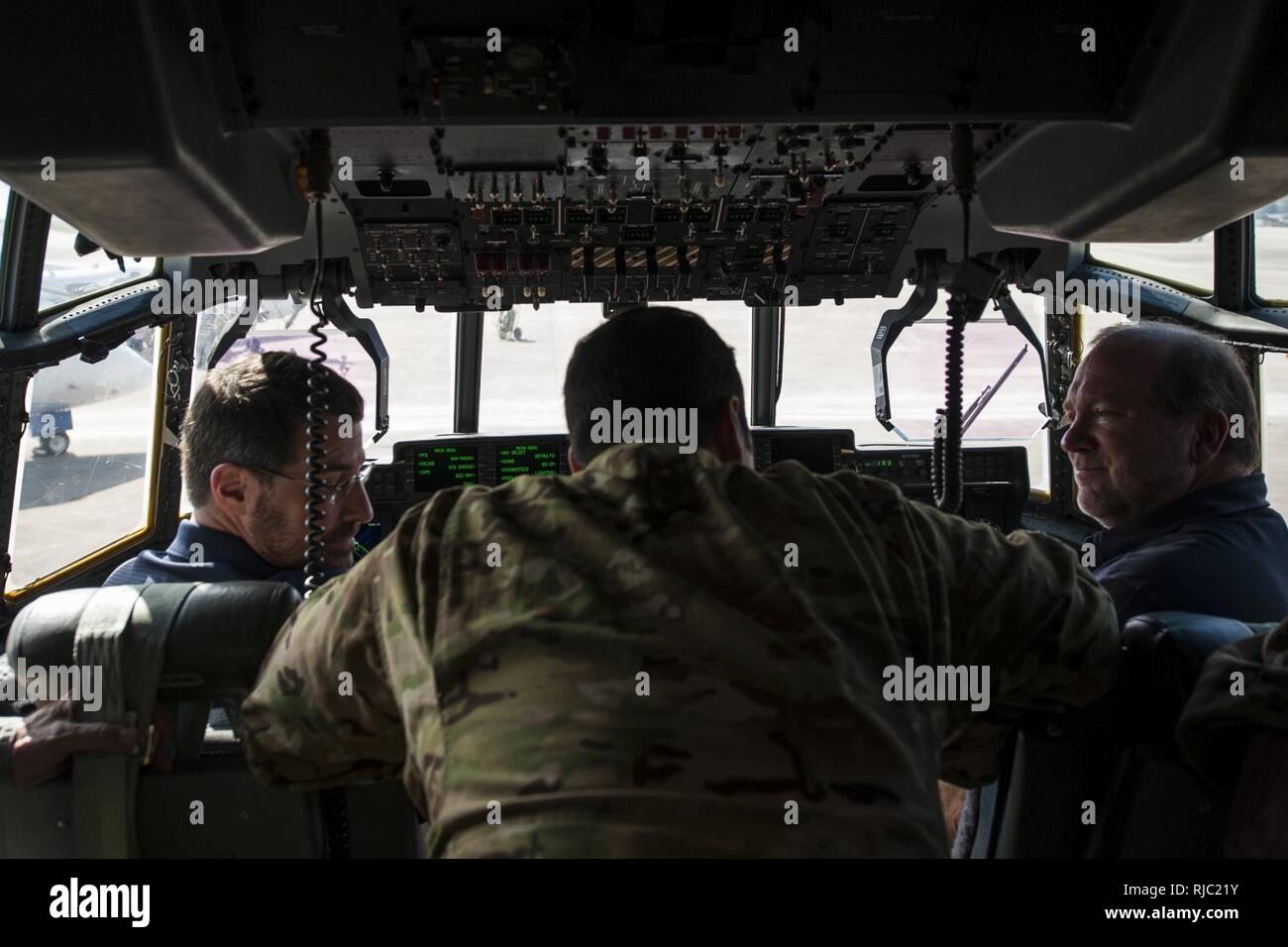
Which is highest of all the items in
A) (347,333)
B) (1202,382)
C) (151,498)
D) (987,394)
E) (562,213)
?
(562,213)

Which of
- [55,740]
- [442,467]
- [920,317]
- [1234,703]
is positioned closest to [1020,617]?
[1234,703]

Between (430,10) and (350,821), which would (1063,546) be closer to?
(350,821)

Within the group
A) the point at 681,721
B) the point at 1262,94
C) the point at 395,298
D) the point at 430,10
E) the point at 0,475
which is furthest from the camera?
the point at 395,298

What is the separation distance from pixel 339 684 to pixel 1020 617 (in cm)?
74

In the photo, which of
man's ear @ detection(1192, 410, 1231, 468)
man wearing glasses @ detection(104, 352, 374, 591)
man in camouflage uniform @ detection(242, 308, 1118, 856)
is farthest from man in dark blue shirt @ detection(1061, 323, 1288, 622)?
man wearing glasses @ detection(104, 352, 374, 591)

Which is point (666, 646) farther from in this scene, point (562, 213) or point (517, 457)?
point (517, 457)

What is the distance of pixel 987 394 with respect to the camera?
4473 millimetres

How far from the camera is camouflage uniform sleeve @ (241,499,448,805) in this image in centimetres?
106

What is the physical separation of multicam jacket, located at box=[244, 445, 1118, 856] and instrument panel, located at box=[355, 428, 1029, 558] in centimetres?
293

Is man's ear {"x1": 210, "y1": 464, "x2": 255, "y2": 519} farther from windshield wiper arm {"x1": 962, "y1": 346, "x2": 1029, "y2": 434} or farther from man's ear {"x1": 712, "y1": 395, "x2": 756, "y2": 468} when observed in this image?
windshield wiper arm {"x1": 962, "y1": 346, "x2": 1029, "y2": 434}

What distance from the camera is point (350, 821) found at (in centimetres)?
128

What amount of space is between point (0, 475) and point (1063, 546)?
11.6ft

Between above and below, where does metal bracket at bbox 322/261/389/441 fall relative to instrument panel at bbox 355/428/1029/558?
above
